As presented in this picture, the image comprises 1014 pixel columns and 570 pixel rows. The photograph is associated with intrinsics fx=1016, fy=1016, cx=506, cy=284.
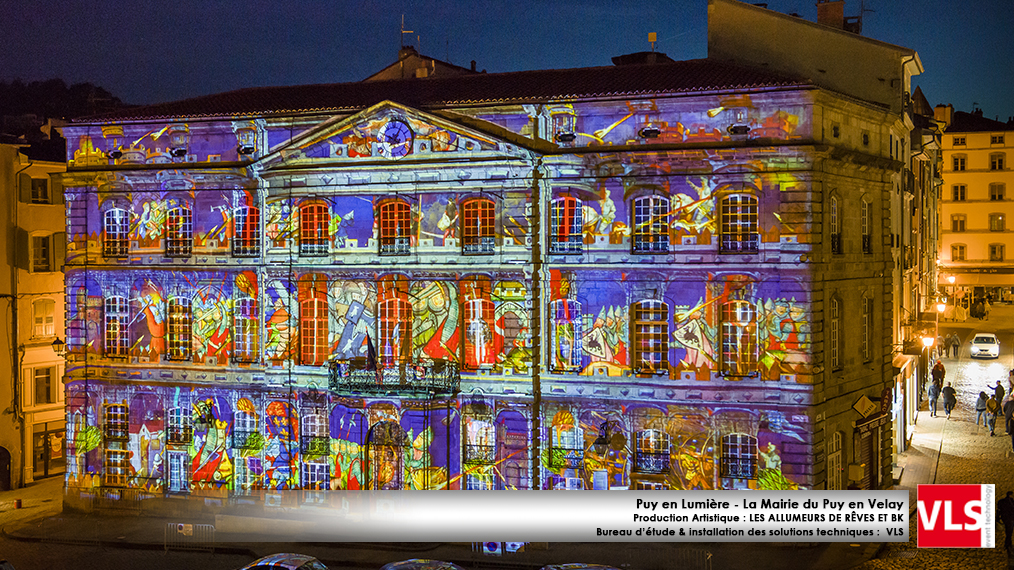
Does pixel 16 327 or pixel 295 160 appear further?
pixel 16 327

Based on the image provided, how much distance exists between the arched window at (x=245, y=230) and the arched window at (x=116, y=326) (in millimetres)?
4980

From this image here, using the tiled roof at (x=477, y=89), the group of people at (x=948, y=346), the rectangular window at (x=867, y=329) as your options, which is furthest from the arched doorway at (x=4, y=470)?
the group of people at (x=948, y=346)

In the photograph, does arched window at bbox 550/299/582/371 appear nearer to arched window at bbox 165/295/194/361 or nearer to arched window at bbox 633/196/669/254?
arched window at bbox 633/196/669/254

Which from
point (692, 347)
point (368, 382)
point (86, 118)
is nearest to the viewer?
point (692, 347)

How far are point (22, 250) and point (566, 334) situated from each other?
23.6m

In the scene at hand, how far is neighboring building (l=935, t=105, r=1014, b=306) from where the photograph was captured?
8650cm

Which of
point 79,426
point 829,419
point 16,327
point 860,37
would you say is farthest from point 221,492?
point 860,37

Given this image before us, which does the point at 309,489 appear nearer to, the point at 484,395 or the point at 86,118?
the point at 484,395

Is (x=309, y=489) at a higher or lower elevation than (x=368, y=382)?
lower

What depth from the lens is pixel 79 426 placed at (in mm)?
37125

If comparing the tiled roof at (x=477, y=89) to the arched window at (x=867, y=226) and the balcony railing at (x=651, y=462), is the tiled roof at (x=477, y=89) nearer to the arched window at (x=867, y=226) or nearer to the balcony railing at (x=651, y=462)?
the arched window at (x=867, y=226)

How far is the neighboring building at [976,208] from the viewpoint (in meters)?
86.5

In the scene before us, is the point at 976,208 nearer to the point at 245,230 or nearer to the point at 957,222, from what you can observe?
the point at 957,222

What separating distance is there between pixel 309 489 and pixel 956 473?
2322cm
